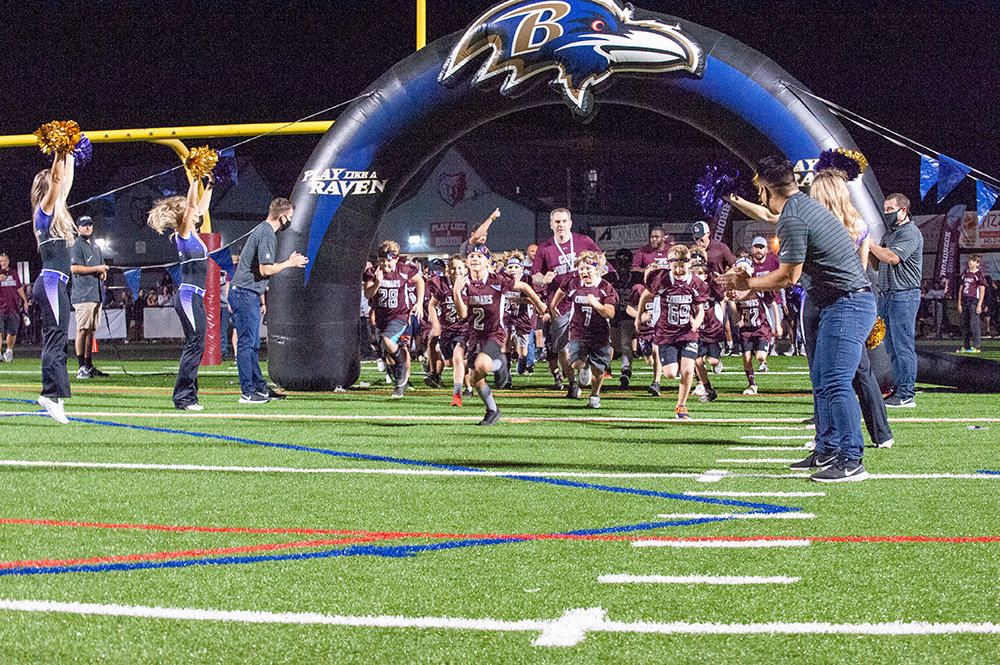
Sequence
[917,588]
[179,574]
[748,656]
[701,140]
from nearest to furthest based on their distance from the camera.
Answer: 1. [748,656]
2. [917,588]
3. [179,574]
4. [701,140]

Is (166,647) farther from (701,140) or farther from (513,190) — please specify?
(513,190)

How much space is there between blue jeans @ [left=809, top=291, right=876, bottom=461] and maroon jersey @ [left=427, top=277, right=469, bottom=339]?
287 inches

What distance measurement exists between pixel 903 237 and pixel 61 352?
7.74 metres

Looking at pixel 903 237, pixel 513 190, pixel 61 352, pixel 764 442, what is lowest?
pixel 764 442

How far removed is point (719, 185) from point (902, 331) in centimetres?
265

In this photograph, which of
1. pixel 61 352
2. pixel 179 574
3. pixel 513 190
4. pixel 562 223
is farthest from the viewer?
pixel 513 190

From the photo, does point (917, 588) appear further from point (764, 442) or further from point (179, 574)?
point (764, 442)

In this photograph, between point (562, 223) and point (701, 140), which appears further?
point (701, 140)

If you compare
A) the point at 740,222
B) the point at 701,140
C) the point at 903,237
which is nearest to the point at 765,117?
the point at 903,237

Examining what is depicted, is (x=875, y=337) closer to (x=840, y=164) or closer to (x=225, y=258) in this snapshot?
(x=840, y=164)

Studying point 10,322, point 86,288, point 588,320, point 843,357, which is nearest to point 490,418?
point 588,320

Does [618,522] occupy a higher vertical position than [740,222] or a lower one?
lower

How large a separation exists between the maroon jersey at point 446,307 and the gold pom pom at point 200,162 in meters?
3.96

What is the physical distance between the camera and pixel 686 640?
3.15m
